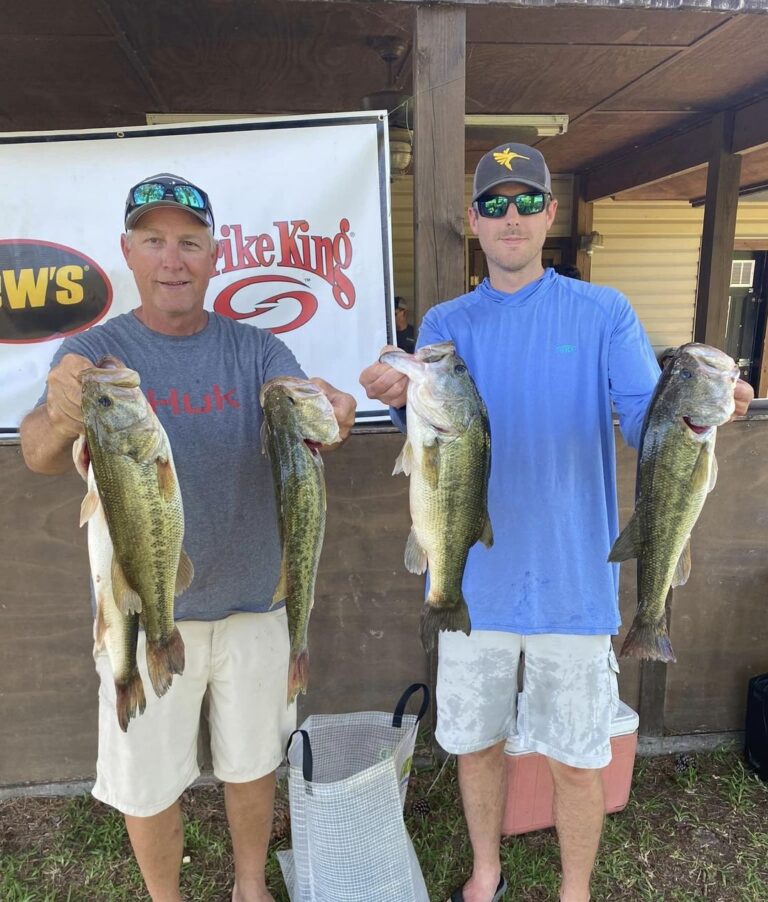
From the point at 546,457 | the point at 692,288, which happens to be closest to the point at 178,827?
the point at 546,457

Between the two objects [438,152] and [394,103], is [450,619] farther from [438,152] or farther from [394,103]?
[394,103]

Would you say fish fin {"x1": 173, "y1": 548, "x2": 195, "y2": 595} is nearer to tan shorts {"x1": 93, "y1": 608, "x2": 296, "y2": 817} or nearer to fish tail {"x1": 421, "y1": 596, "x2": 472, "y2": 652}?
tan shorts {"x1": 93, "y1": 608, "x2": 296, "y2": 817}

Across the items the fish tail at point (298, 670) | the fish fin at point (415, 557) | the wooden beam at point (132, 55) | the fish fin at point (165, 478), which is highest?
the wooden beam at point (132, 55)

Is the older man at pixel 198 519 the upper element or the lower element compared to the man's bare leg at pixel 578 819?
upper

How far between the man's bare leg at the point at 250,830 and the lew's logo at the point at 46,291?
2.27 meters

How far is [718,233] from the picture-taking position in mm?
5996

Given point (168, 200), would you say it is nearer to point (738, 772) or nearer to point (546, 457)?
point (546, 457)

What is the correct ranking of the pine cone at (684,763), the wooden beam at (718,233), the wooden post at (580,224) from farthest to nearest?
1. the wooden post at (580,224)
2. the wooden beam at (718,233)
3. the pine cone at (684,763)

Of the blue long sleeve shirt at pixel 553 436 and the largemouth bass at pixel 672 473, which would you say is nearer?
the largemouth bass at pixel 672 473

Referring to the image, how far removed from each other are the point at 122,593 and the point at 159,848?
1263 millimetres

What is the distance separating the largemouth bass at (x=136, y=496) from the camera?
1.64 metres

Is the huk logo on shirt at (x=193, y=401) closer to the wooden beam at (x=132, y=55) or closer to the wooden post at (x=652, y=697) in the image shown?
the wooden beam at (x=132, y=55)

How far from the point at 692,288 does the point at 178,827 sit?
8.77 metres

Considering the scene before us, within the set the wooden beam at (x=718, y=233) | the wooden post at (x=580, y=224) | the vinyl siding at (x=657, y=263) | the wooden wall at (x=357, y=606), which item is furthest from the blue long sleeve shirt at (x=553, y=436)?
the vinyl siding at (x=657, y=263)
